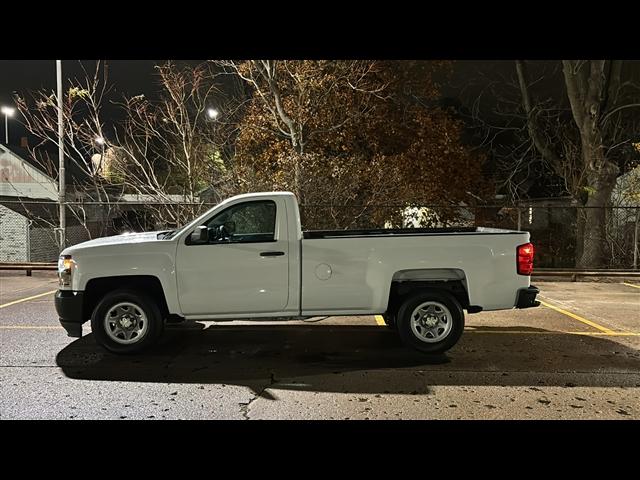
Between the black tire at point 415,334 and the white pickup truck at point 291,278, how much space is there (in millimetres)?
12

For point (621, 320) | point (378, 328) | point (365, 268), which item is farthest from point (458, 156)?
point (365, 268)

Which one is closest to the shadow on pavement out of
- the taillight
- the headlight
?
the headlight

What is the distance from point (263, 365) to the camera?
5945mm

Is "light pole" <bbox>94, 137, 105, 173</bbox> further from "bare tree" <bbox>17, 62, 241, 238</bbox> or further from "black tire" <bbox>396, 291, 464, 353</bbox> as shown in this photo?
"black tire" <bbox>396, 291, 464, 353</bbox>

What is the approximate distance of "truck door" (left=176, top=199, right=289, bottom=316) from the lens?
6.07m

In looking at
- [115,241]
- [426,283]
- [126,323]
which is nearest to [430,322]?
[426,283]

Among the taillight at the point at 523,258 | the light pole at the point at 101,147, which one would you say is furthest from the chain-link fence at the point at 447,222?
the taillight at the point at 523,258

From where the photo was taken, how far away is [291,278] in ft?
19.9

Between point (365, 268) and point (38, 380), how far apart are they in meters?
3.68

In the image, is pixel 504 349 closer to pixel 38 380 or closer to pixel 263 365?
pixel 263 365

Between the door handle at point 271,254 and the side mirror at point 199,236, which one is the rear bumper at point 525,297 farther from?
the side mirror at point 199,236

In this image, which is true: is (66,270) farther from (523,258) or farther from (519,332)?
(519,332)

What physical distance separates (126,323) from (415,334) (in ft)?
11.3

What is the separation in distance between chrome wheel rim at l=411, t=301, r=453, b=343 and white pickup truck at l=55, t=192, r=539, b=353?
12 mm
